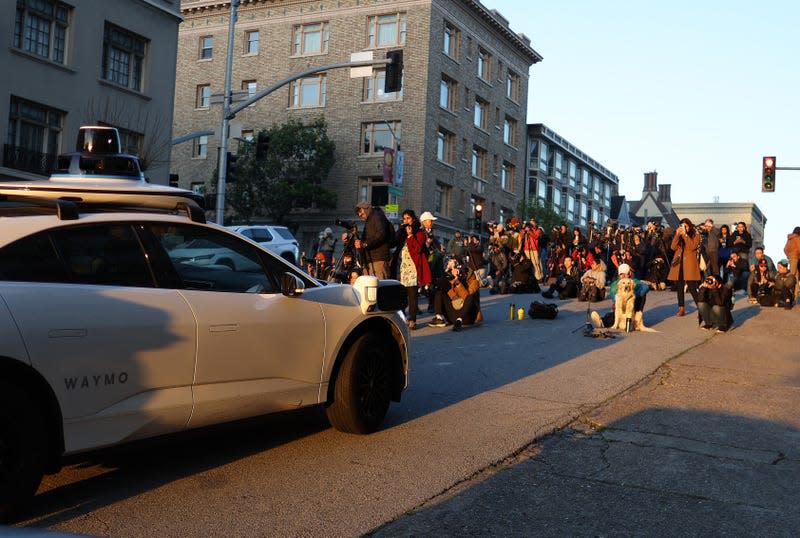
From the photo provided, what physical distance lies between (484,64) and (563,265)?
3312 cm

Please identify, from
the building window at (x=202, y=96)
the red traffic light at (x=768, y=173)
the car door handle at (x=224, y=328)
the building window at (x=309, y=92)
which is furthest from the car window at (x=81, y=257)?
the building window at (x=202, y=96)

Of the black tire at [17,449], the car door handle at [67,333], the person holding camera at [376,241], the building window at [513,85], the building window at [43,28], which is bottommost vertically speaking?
the black tire at [17,449]

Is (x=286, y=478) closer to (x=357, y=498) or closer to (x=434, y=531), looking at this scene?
(x=357, y=498)

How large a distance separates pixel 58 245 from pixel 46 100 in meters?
22.7

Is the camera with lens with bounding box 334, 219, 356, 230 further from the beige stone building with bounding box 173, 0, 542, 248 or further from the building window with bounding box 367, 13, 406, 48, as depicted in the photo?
the building window with bounding box 367, 13, 406, 48

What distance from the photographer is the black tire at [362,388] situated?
6.28 meters

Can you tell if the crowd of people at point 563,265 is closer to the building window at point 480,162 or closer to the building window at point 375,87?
the building window at point 375,87

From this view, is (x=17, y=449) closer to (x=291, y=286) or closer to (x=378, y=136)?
(x=291, y=286)

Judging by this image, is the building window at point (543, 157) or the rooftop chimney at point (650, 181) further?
the rooftop chimney at point (650, 181)

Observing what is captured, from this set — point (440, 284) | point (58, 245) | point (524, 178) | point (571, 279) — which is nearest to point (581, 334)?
point (440, 284)

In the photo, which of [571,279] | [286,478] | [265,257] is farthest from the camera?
[571,279]

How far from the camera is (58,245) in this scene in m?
4.63

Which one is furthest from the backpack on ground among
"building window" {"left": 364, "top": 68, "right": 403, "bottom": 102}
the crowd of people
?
"building window" {"left": 364, "top": 68, "right": 403, "bottom": 102}

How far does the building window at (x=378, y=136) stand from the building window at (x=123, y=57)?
19.6 metres
